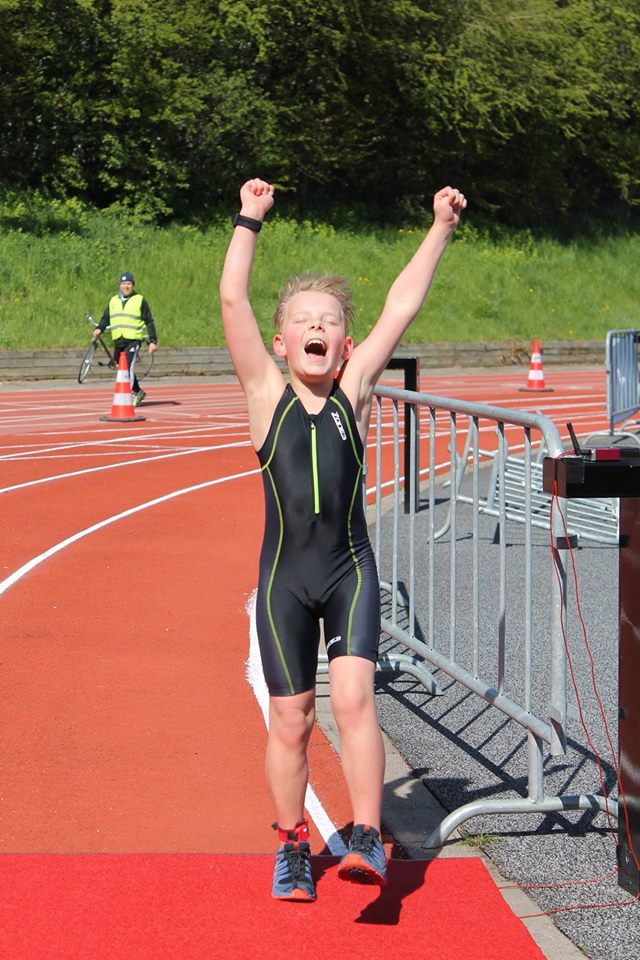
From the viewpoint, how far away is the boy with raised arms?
3902mm

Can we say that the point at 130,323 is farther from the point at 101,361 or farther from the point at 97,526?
the point at 97,526

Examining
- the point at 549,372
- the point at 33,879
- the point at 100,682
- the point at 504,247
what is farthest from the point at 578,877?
the point at 504,247

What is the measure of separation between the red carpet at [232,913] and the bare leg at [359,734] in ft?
1.07

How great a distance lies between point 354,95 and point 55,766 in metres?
41.3

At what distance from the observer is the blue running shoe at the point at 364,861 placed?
12.0ft

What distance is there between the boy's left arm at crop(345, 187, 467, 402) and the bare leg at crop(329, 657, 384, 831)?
0.84 metres

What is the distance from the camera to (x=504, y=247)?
4347 centimetres

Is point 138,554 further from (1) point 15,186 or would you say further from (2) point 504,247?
(2) point 504,247

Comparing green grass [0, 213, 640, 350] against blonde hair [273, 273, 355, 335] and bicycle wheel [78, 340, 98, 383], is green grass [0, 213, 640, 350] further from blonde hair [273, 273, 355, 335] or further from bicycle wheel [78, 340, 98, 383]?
blonde hair [273, 273, 355, 335]

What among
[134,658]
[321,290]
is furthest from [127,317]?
[321,290]

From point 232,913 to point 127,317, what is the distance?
1772 centimetres

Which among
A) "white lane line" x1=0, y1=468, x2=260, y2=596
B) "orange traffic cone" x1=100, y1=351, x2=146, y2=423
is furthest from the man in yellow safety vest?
"white lane line" x1=0, y1=468, x2=260, y2=596

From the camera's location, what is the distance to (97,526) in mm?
11359

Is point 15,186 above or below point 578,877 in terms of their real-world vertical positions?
above
